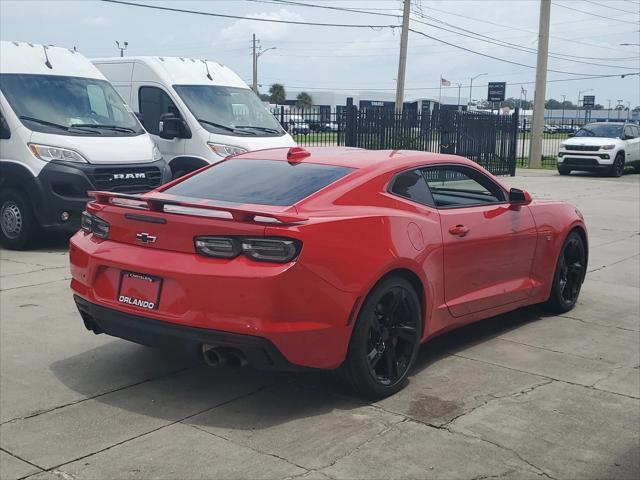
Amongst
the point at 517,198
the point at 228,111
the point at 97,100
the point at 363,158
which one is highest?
the point at 97,100

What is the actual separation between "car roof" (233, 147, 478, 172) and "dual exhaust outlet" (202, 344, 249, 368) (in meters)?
1.56

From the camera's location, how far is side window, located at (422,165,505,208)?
19.5 feet

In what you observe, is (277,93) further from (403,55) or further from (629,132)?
(629,132)

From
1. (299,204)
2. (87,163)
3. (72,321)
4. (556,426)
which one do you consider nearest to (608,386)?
(556,426)

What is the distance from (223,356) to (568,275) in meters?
4.01

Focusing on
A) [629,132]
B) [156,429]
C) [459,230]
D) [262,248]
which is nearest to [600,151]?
[629,132]

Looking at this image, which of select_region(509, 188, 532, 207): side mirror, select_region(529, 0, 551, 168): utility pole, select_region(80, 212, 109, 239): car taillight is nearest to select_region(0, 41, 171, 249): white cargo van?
select_region(80, 212, 109, 239): car taillight

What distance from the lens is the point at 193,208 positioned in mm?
4754

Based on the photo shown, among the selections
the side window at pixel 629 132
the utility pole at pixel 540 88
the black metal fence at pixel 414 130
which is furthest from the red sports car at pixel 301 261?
the utility pole at pixel 540 88

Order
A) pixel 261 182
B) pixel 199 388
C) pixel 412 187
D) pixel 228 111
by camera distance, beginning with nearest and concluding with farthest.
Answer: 1. pixel 199 388
2. pixel 261 182
3. pixel 412 187
4. pixel 228 111

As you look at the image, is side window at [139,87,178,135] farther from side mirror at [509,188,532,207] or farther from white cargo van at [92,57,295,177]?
side mirror at [509,188,532,207]

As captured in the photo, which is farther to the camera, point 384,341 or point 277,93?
point 277,93

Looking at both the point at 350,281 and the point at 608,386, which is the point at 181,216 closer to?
the point at 350,281

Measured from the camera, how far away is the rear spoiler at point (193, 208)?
4.52m
